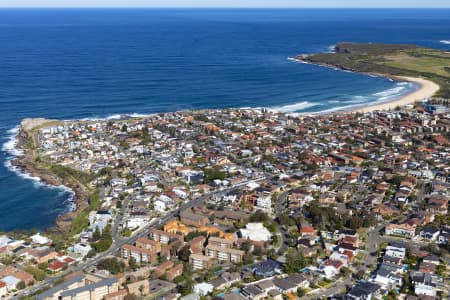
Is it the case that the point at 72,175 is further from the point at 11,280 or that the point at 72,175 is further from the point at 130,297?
the point at 130,297

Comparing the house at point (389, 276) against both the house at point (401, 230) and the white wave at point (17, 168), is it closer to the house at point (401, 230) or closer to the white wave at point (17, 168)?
the house at point (401, 230)

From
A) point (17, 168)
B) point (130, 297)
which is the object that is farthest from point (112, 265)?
point (17, 168)

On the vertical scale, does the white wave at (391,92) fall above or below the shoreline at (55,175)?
above

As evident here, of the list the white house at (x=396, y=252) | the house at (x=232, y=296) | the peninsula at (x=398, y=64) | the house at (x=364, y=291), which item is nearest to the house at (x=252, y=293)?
the house at (x=232, y=296)

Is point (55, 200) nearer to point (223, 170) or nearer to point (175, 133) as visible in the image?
point (223, 170)

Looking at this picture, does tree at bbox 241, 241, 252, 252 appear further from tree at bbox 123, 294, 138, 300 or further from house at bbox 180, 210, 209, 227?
tree at bbox 123, 294, 138, 300

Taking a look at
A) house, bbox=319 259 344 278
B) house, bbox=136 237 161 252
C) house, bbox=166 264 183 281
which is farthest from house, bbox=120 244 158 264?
house, bbox=319 259 344 278

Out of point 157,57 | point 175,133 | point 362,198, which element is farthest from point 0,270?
point 157,57
